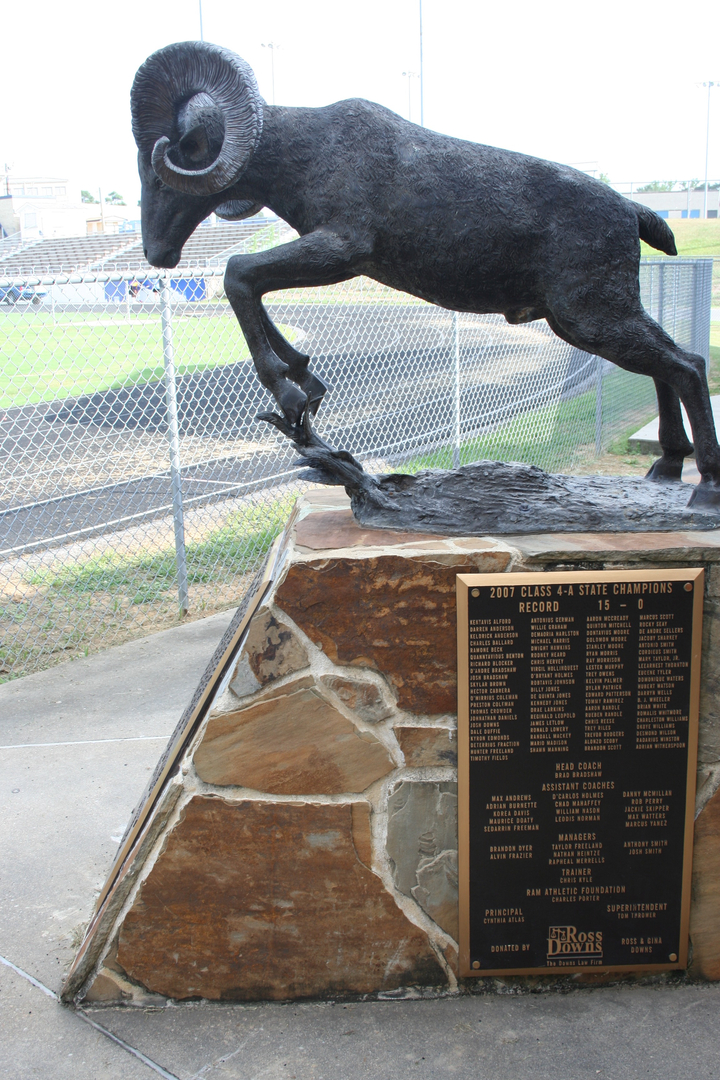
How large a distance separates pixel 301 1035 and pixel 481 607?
1310 millimetres

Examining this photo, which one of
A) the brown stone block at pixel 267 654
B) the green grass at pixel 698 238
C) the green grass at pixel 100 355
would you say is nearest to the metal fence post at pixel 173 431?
the green grass at pixel 100 355

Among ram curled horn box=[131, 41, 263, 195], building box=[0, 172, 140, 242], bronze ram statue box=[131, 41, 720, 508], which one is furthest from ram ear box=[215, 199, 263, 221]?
building box=[0, 172, 140, 242]

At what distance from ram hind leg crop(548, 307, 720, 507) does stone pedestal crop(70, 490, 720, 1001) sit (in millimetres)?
445

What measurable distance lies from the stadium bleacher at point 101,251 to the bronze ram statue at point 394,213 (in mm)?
23202

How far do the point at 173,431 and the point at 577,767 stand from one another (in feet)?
12.3

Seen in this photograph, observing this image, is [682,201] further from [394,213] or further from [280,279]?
[280,279]

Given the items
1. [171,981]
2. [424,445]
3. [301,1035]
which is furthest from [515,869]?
[424,445]

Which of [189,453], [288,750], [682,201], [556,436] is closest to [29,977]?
[288,750]

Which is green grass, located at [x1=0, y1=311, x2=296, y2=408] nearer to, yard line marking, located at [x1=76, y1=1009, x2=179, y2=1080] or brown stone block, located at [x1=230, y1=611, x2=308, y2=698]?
brown stone block, located at [x1=230, y1=611, x2=308, y2=698]

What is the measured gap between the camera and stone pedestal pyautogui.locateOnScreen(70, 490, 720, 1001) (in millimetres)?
2564

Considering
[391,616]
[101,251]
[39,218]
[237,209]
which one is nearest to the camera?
[391,616]

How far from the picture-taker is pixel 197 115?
2656 millimetres

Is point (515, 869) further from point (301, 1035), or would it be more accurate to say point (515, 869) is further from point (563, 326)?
point (563, 326)

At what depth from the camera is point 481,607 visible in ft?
8.18
